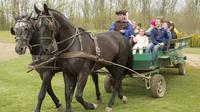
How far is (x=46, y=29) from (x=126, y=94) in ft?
11.2

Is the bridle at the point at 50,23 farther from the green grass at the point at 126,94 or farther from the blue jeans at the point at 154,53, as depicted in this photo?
the blue jeans at the point at 154,53

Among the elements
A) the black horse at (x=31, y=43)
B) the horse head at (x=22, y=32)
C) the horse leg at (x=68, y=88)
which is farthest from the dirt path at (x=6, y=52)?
the horse head at (x=22, y=32)

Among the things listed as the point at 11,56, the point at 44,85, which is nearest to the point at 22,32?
the point at 44,85

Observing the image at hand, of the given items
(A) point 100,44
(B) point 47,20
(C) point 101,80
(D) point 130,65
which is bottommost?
(C) point 101,80

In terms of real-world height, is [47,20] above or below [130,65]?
above

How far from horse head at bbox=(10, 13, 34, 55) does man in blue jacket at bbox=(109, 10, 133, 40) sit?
2579mm

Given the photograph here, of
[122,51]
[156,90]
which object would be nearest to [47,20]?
[122,51]

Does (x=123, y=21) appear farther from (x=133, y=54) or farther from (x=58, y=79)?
(x=58, y=79)

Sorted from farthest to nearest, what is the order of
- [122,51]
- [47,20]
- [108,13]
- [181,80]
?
1. [108,13]
2. [181,80]
3. [122,51]
4. [47,20]

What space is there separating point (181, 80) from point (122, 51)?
3.51 metres

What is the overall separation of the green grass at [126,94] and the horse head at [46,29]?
1646 mm

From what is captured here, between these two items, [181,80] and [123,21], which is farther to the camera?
[181,80]

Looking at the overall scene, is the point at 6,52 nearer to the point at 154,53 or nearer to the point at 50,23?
the point at 154,53

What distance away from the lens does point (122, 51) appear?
7852 mm
